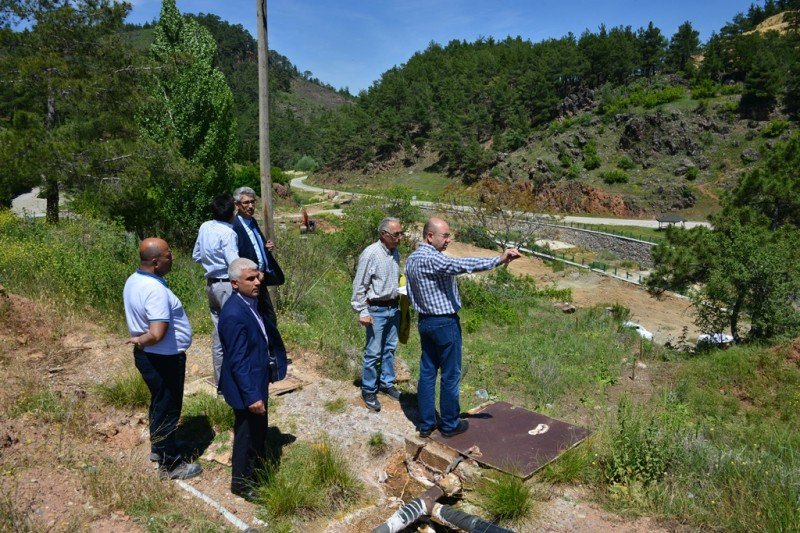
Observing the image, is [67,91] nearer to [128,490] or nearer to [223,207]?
[223,207]

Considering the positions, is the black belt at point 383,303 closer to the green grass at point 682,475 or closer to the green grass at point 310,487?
the green grass at point 310,487

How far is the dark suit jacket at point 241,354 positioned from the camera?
3.52 m

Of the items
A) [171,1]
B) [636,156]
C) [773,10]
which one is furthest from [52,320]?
[773,10]

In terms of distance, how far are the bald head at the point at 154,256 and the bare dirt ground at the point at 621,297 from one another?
15761 millimetres

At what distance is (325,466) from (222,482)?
0.80 metres

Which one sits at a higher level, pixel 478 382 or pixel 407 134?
pixel 407 134

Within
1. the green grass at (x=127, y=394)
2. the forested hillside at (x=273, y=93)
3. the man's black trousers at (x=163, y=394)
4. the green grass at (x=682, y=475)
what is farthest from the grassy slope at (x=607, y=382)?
the forested hillside at (x=273, y=93)

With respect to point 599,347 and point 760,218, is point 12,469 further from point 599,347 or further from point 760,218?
point 760,218

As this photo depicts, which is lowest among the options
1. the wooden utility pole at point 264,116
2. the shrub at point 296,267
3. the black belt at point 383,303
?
the shrub at point 296,267

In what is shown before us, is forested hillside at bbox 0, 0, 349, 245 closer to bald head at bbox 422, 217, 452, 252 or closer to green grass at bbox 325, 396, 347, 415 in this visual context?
green grass at bbox 325, 396, 347, 415

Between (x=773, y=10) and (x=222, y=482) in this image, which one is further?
(x=773, y=10)

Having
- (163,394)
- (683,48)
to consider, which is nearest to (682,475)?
(163,394)

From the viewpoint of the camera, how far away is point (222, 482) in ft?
13.5

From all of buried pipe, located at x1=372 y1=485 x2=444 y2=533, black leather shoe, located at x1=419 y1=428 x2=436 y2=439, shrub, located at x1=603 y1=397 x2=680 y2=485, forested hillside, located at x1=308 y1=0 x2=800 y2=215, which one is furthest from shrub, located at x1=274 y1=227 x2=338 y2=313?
forested hillside, located at x1=308 y1=0 x2=800 y2=215
